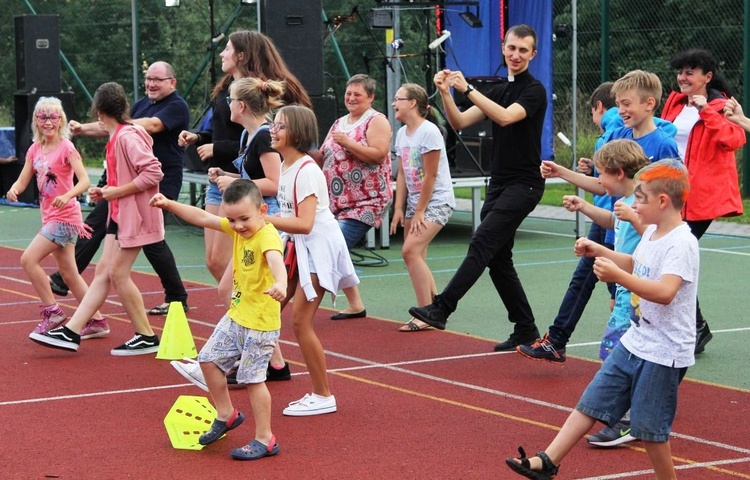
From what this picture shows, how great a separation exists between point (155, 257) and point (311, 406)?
3.40 m

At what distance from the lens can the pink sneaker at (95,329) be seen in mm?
8969

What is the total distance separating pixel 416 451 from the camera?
Result: 5.91 metres

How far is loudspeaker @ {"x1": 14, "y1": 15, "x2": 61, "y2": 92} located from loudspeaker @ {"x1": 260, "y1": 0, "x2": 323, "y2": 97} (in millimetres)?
8060

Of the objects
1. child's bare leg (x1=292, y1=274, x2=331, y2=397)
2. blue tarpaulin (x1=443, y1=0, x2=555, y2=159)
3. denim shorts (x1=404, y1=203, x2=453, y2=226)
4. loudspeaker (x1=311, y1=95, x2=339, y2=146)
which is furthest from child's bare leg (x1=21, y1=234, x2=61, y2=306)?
blue tarpaulin (x1=443, y1=0, x2=555, y2=159)

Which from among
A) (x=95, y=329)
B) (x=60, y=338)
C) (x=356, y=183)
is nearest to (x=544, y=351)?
(x=356, y=183)

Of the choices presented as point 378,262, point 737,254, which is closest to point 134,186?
point 378,262

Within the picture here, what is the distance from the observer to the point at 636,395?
5066 millimetres

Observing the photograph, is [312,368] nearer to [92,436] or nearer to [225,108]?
[92,436]

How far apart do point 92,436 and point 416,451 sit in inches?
64.0

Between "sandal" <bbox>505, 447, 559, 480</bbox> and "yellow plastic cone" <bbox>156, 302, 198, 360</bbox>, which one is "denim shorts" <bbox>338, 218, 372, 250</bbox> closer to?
"yellow plastic cone" <bbox>156, 302, 198, 360</bbox>

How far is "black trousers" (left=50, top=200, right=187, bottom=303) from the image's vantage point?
9664 mm

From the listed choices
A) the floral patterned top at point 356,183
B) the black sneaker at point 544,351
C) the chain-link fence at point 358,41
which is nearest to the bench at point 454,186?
the chain-link fence at point 358,41

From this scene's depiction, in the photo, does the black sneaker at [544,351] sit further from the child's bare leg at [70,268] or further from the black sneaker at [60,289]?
the black sneaker at [60,289]

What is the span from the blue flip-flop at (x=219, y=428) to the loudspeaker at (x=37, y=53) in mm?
14541
